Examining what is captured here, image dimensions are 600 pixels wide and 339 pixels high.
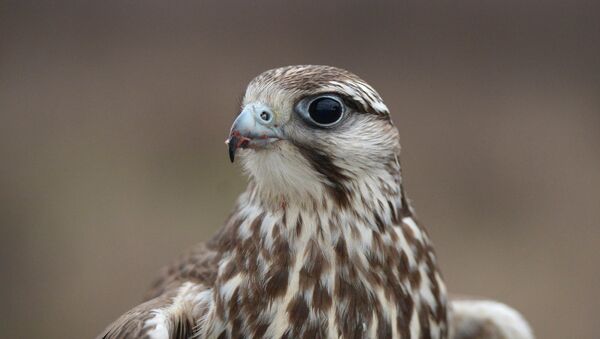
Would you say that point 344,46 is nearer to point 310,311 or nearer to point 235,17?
point 235,17

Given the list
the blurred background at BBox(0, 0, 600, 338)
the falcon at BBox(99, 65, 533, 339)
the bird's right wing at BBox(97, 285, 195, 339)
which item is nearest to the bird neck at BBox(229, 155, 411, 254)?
the falcon at BBox(99, 65, 533, 339)

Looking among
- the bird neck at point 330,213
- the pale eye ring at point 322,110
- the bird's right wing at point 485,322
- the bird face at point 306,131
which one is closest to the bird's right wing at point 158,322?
the bird neck at point 330,213

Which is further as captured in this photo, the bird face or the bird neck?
the bird neck

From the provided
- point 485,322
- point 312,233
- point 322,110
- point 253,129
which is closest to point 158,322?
point 312,233

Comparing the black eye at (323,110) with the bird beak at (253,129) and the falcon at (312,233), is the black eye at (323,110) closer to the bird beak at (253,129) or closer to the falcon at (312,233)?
the falcon at (312,233)

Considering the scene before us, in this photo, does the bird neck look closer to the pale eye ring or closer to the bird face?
the bird face

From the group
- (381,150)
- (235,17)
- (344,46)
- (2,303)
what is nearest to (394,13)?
(344,46)
